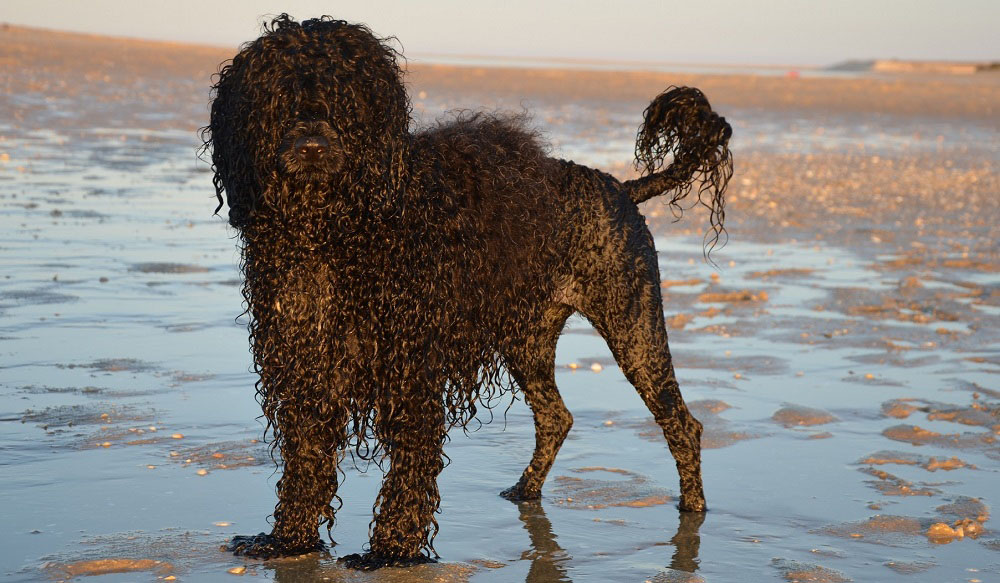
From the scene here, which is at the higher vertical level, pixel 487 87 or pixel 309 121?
pixel 309 121

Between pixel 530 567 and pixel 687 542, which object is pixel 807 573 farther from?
pixel 530 567

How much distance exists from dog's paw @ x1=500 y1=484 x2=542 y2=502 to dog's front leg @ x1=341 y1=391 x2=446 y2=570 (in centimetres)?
94

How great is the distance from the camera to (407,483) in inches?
187

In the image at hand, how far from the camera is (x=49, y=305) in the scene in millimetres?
8570

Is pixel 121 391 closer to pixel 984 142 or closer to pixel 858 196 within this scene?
pixel 858 196

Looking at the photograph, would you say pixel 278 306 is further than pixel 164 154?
No

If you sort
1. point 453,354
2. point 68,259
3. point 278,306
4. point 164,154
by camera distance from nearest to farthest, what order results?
1. point 278,306
2. point 453,354
3. point 68,259
4. point 164,154

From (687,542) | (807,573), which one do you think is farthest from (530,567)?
(807,573)

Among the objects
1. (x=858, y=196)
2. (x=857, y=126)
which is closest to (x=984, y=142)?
(x=857, y=126)

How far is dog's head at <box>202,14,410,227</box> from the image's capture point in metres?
4.13

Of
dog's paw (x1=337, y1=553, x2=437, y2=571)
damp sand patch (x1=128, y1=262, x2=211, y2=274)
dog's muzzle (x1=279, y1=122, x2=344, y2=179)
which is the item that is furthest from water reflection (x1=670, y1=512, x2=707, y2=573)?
damp sand patch (x1=128, y1=262, x2=211, y2=274)

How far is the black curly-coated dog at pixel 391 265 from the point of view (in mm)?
4219

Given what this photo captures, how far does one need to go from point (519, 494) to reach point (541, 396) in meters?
0.52

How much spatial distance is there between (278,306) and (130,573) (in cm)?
116
